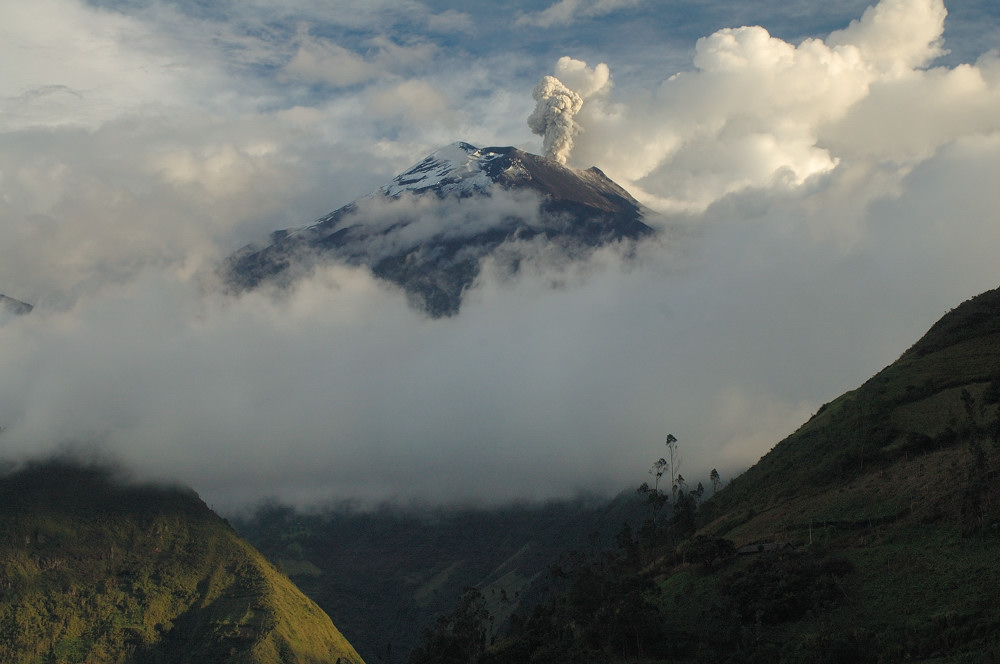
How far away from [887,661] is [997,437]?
5195 cm

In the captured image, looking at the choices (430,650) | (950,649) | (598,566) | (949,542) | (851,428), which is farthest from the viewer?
(598,566)

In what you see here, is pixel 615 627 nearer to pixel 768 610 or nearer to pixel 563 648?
pixel 563 648

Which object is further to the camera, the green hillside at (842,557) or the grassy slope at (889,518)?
the green hillside at (842,557)

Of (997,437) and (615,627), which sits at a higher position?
(997,437)

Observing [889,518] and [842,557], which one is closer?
[842,557]

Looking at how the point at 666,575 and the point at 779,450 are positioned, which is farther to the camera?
the point at 779,450

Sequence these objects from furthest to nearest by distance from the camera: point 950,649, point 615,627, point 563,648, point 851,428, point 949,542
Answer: point 851,428 → point 563,648 → point 615,627 → point 949,542 → point 950,649

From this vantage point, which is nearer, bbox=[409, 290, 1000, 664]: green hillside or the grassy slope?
the grassy slope

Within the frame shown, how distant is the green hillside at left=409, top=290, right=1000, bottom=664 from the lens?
101750 mm

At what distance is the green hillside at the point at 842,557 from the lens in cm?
10175

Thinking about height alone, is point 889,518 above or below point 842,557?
above

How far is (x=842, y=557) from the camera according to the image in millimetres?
120438

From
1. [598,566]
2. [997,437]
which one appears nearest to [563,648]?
[598,566]

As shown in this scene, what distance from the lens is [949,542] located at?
11306 centimetres
